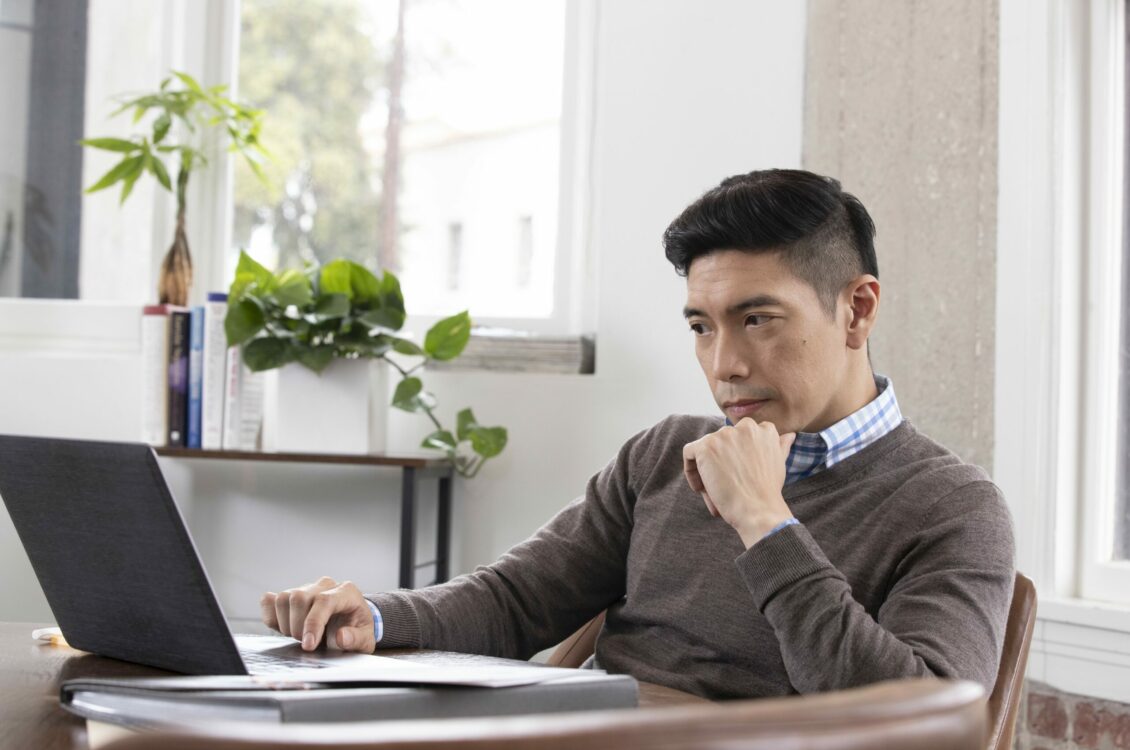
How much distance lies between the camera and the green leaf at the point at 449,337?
2541 millimetres

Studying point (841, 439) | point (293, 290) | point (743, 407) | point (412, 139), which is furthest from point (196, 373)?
point (841, 439)

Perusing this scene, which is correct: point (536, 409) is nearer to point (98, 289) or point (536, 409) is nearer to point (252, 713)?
point (98, 289)

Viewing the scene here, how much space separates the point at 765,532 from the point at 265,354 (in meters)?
1.42

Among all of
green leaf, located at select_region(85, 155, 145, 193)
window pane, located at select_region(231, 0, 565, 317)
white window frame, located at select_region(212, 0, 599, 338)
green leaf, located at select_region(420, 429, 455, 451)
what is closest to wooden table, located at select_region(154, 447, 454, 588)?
green leaf, located at select_region(420, 429, 455, 451)

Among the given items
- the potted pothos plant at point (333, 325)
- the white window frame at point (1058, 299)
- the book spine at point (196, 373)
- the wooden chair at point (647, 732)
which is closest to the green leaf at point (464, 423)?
the potted pothos plant at point (333, 325)

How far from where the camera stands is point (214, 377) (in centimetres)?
266

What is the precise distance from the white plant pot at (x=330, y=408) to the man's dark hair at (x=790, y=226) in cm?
108

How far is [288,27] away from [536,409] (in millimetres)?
1239

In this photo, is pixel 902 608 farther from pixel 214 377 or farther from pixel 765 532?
pixel 214 377

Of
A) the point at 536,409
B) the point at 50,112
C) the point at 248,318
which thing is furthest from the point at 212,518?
the point at 50,112

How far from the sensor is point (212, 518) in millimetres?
2869

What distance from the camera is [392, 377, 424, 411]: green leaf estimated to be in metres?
2.56

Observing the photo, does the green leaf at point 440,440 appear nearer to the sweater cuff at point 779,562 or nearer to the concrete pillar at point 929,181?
the concrete pillar at point 929,181

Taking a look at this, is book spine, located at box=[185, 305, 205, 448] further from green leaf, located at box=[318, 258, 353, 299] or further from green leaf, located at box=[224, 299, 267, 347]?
green leaf, located at box=[318, 258, 353, 299]
